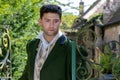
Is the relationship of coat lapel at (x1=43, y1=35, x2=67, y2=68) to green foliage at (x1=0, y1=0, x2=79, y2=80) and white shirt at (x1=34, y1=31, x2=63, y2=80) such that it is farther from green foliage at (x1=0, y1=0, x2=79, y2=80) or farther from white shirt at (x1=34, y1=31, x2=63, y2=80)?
green foliage at (x1=0, y1=0, x2=79, y2=80)

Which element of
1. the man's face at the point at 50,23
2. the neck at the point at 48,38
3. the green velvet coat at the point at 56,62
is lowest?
the green velvet coat at the point at 56,62

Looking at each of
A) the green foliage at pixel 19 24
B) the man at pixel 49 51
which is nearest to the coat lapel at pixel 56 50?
the man at pixel 49 51

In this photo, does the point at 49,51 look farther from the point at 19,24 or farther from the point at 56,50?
the point at 19,24

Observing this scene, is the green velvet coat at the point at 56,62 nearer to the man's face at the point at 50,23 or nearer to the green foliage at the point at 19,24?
the man's face at the point at 50,23

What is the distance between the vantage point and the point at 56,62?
2.80 metres

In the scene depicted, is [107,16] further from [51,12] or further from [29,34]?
[51,12]

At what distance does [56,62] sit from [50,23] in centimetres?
27

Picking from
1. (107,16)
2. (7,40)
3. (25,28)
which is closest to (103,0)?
(107,16)

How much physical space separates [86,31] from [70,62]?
52 centimetres

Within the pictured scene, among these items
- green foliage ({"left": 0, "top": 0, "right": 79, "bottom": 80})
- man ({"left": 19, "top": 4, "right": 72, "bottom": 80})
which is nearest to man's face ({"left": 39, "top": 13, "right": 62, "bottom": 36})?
man ({"left": 19, "top": 4, "right": 72, "bottom": 80})

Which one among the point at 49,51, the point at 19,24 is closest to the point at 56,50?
the point at 49,51

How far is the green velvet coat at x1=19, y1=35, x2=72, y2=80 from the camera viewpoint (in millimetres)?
2768

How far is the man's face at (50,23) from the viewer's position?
9.33ft

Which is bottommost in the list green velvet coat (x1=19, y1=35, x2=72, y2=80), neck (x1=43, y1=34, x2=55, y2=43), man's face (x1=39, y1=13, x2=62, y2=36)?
green velvet coat (x1=19, y1=35, x2=72, y2=80)
